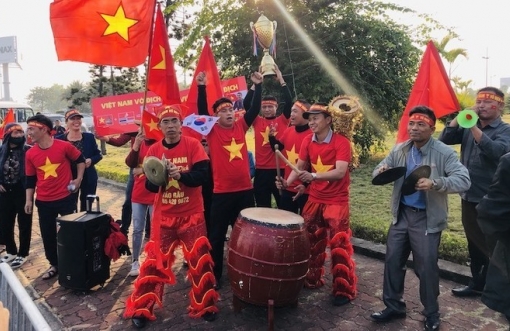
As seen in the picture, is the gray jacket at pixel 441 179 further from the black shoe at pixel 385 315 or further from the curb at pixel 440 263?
the curb at pixel 440 263

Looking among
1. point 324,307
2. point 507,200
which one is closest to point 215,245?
point 324,307

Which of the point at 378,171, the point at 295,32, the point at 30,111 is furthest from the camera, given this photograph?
the point at 30,111

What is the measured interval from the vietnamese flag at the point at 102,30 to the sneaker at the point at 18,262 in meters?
2.90

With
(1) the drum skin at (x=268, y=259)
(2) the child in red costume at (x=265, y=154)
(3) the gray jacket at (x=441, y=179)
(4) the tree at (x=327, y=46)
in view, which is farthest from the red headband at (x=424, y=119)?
(4) the tree at (x=327, y=46)

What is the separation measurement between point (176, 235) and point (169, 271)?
343 millimetres

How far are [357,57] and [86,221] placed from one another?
356 inches

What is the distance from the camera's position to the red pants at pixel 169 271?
3.97 metres

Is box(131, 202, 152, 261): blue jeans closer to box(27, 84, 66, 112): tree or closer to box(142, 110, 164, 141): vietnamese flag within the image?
box(142, 110, 164, 141): vietnamese flag

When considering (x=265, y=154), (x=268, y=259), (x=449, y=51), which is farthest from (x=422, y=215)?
(x=449, y=51)

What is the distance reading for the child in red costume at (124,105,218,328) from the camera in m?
3.97

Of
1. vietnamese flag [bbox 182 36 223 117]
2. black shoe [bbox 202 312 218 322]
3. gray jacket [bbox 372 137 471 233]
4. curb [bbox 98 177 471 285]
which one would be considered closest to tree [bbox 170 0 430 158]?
vietnamese flag [bbox 182 36 223 117]

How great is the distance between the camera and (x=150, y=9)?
4852 millimetres

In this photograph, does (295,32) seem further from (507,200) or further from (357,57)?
(507,200)

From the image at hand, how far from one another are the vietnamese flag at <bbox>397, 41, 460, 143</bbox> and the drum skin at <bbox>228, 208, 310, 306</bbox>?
202 centimetres
